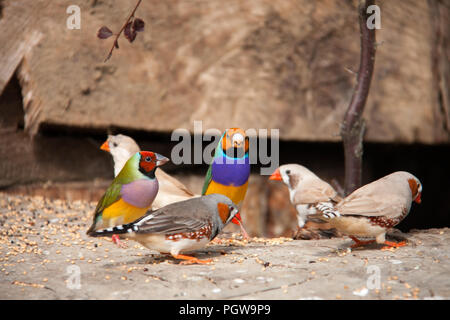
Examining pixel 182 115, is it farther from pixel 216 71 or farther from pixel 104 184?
pixel 104 184

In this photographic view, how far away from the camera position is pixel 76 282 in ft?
9.05

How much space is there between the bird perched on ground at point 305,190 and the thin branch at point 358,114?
2.08 ft

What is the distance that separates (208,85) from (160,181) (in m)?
1.53

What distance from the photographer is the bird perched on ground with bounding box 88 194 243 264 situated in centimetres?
298

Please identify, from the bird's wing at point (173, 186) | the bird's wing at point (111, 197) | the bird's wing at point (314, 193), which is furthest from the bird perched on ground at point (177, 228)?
the bird's wing at point (173, 186)

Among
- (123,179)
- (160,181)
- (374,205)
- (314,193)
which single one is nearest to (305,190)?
(314,193)

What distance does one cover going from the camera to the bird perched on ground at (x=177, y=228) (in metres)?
2.98

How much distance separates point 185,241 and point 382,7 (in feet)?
13.1

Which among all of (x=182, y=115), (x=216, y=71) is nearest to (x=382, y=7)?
(x=216, y=71)

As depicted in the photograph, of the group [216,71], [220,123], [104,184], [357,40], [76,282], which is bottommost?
[76,282]

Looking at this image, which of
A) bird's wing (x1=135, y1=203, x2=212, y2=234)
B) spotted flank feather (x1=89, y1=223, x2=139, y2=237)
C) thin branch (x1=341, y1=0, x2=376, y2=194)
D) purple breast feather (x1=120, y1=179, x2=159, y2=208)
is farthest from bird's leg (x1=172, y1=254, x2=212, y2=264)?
thin branch (x1=341, y1=0, x2=376, y2=194)

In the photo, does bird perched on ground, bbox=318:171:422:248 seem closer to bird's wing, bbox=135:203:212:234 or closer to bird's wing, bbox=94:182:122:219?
bird's wing, bbox=135:203:212:234

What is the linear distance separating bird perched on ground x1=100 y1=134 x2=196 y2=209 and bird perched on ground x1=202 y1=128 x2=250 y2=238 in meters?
0.40

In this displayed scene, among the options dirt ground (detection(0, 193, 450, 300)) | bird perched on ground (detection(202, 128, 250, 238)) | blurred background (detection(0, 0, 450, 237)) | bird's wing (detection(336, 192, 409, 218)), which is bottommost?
dirt ground (detection(0, 193, 450, 300))
